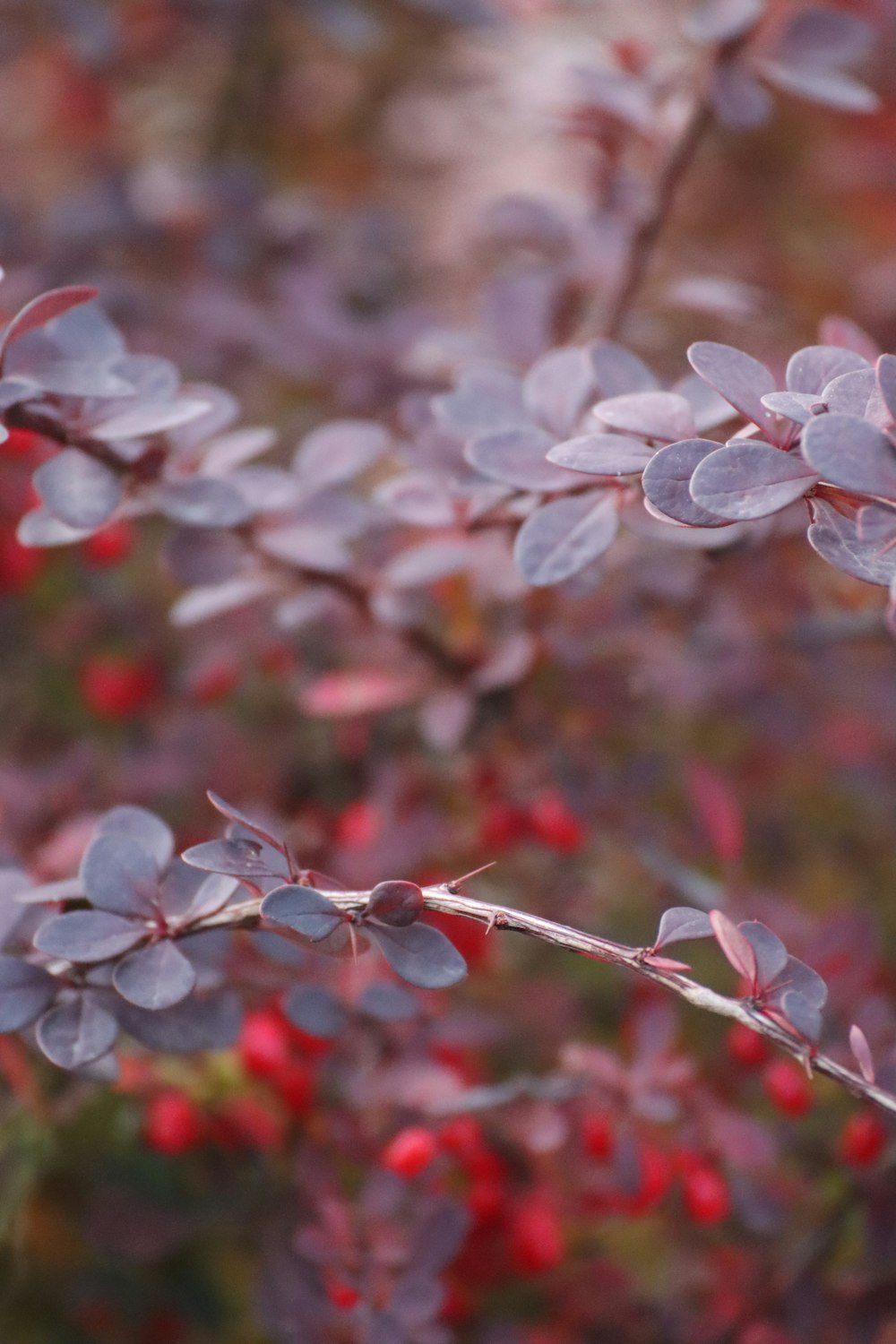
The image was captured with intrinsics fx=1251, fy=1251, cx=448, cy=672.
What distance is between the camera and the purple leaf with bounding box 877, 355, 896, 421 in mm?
540

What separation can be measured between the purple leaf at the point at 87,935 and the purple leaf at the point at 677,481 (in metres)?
0.34

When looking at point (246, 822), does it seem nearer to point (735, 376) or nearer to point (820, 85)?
point (735, 376)

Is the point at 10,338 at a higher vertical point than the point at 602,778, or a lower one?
higher

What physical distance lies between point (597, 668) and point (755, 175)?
4.89ft

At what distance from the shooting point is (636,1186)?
850 millimetres

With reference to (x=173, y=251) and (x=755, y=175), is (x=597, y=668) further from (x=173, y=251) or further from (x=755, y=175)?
(x=755, y=175)

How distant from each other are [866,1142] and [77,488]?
68 cm

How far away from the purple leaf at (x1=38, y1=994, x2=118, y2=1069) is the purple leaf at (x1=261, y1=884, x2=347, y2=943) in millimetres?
145

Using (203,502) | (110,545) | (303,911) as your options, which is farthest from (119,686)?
(303,911)

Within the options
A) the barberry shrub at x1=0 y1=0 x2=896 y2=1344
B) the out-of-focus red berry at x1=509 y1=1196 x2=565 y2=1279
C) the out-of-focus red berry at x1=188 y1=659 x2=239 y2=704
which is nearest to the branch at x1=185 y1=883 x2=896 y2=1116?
the barberry shrub at x1=0 y1=0 x2=896 y2=1344

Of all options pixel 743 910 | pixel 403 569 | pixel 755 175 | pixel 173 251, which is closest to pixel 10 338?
pixel 403 569

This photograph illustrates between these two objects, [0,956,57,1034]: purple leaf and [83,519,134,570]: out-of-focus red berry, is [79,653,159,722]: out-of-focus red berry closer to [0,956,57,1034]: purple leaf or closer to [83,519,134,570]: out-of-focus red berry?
[83,519,134,570]: out-of-focus red berry

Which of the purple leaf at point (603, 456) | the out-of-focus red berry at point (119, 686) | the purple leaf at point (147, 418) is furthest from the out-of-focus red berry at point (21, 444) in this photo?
the purple leaf at point (603, 456)

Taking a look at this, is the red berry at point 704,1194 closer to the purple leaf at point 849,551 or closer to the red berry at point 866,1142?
the red berry at point 866,1142
